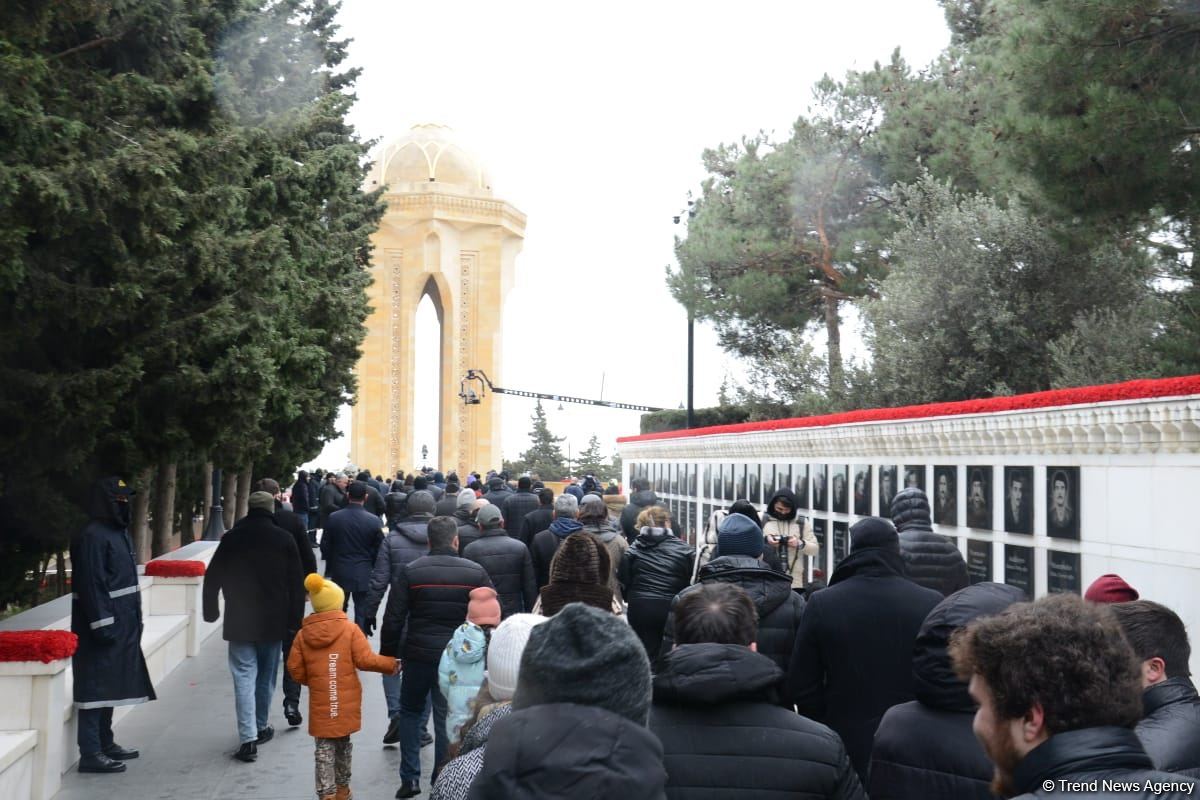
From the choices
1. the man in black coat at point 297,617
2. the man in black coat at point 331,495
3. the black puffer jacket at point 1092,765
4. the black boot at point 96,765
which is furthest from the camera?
the man in black coat at point 331,495

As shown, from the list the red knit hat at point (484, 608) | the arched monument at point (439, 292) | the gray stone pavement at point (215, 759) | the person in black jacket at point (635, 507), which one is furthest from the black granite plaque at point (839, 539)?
the arched monument at point (439, 292)

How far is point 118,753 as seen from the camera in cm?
798

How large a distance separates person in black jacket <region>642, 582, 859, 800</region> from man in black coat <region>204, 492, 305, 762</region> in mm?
5718

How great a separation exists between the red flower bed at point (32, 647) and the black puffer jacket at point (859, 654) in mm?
4544

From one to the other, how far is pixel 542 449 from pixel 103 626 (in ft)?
211

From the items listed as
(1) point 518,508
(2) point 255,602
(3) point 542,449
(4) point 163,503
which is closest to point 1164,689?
(2) point 255,602

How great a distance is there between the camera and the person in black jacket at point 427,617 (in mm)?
6750

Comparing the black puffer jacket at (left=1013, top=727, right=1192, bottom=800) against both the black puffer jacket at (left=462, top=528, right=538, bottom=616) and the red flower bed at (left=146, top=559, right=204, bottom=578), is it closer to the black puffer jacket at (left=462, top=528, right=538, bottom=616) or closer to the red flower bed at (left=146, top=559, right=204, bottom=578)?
the black puffer jacket at (left=462, top=528, right=538, bottom=616)

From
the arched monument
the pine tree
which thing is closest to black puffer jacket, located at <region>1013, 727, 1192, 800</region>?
the arched monument

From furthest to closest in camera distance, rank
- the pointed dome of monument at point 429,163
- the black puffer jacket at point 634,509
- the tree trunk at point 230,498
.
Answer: the pointed dome of monument at point 429,163 → the tree trunk at point 230,498 → the black puffer jacket at point 634,509

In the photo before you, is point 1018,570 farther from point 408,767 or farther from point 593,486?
point 593,486

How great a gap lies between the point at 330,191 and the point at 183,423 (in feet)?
18.5

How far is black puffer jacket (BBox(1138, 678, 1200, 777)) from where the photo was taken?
2.94 meters

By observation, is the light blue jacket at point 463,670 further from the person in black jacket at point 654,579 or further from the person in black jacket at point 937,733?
the person in black jacket at point 937,733
